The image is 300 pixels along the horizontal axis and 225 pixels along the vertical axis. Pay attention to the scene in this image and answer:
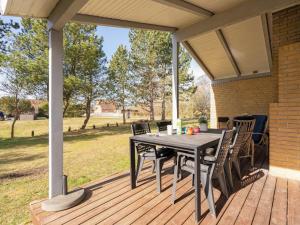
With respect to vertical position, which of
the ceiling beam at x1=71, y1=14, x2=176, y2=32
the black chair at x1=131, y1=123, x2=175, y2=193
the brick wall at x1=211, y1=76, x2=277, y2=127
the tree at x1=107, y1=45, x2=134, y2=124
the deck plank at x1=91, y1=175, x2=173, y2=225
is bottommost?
the deck plank at x1=91, y1=175, x2=173, y2=225

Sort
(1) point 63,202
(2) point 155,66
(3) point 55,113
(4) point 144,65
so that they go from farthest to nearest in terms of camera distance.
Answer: (4) point 144,65
(2) point 155,66
(3) point 55,113
(1) point 63,202

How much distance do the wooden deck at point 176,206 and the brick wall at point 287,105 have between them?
32cm

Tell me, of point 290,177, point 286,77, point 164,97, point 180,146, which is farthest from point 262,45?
point 164,97

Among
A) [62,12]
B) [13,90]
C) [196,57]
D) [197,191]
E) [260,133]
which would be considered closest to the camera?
[197,191]

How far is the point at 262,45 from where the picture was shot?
6207 millimetres

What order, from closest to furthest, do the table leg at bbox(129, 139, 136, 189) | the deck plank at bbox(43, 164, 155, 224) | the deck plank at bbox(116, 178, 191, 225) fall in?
the deck plank at bbox(116, 178, 191, 225) → the deck plank at bbox(43, 164, 155, 224) → the table leg at bbox(129, 139, 136, 189)

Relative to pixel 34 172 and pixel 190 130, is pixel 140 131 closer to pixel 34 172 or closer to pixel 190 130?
pixel 190 130

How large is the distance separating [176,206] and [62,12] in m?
2.87

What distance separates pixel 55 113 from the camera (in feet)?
9.91

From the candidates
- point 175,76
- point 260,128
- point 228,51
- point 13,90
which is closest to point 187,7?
point 175,76

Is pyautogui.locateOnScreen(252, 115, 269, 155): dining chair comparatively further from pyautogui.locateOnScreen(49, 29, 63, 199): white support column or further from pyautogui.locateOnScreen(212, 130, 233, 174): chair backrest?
pyautogui.locateOnScreen(49, 29, 63, 199): white support column

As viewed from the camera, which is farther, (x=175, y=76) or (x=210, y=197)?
(x=175, y=76)

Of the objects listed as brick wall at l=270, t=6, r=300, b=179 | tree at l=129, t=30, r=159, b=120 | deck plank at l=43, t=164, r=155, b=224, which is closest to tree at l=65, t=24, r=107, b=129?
tree at l=129, t=30, r=159, b=120

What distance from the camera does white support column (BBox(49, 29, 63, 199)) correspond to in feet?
9.81
